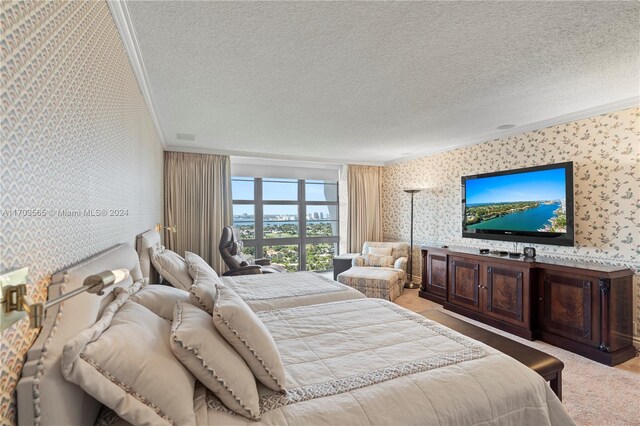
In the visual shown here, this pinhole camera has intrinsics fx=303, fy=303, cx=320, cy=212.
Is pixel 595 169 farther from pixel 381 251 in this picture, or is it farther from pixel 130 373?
pixel 130 373

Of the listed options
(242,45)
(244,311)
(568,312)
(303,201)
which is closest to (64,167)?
(244,311)

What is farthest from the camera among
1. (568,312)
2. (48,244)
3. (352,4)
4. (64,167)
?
(568,312)

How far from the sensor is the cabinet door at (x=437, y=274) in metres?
Answer: 4.36

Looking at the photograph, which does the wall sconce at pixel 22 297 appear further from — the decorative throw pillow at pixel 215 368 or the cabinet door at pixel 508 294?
the cabinet door at pixel 508 294

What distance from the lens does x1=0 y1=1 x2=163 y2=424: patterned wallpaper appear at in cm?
69

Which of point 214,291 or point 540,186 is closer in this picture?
point 214,291

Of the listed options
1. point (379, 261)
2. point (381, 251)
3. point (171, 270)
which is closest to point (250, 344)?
point (171, 270)

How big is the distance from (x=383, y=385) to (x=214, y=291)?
37.6 inches

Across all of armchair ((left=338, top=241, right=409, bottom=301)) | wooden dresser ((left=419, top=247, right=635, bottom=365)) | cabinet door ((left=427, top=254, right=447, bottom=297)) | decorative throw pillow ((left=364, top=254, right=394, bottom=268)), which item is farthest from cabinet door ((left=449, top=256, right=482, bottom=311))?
decorative throw pillow ((left=364, top=254, right=394, bottom=268))

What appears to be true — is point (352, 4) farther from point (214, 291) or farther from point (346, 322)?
point (346, 322)

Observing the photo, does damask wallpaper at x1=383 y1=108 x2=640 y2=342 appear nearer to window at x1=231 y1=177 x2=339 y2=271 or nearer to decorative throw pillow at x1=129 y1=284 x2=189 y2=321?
window at x1=231 y1=177 x2=339 y2=271

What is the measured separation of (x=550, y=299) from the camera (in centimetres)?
312

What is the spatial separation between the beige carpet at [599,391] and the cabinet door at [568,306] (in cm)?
21

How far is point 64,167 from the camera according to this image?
99 cm
